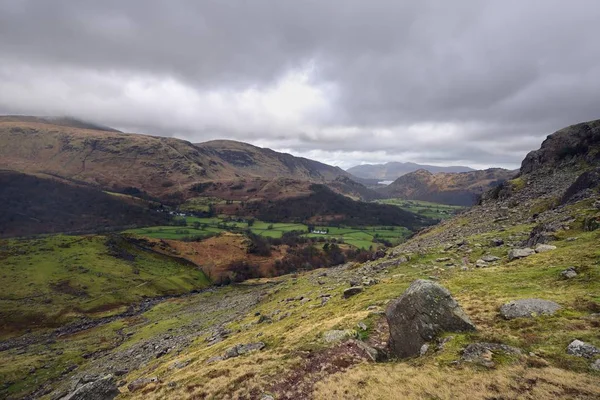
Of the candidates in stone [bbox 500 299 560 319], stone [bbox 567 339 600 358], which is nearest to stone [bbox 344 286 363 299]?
stone [bbox 500 299 560 319]

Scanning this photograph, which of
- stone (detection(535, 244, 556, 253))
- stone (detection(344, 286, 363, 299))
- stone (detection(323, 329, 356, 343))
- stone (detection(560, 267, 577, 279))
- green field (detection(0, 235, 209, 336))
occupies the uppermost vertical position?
stone (detection(535, 244, 556, 253))

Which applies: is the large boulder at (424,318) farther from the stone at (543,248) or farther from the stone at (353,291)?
the stone at (543,248)

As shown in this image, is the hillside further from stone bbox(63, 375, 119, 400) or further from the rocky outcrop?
the rocky outcrop

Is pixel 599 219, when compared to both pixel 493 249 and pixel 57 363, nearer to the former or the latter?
pixel 493 249

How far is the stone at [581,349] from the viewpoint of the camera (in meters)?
18.7

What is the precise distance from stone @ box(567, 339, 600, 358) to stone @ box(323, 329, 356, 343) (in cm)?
1648

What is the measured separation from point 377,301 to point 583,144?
333ft

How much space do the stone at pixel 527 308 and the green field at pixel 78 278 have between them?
446 ft

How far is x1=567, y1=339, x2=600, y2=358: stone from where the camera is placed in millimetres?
18675

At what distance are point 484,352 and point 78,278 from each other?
163m

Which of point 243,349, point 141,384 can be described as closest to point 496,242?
point 243,349

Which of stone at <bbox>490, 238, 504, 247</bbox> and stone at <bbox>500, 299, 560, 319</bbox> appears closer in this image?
stone at <bbox>500, 299, 560, 319</bbox>

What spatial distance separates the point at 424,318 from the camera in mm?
25281

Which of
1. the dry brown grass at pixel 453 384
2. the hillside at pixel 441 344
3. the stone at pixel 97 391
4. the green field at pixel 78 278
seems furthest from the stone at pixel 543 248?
the green field at pixel 78 278
